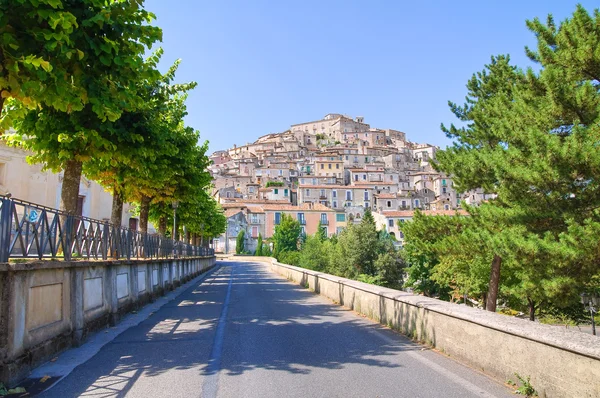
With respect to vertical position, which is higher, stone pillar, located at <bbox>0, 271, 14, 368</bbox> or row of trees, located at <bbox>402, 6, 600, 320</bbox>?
row of trees, located at <bbox>402, 6, 600, 320</bbox>

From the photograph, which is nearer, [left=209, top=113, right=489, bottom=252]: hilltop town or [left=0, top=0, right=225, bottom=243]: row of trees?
[left=0, top=0, right=225, bottom=243]: row of trees

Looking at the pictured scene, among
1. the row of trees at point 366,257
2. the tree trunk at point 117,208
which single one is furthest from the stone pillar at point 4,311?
the row of trees at point 366,257

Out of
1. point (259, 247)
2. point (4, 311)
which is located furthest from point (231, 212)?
point (4, 311)

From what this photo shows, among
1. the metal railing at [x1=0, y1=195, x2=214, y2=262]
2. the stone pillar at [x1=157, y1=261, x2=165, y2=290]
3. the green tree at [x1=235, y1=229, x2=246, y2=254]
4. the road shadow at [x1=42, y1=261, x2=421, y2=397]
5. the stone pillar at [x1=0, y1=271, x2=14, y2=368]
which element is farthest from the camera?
the green tree at [x1=235, y1=229, x2=246, y2=254]

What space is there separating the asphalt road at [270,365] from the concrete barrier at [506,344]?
24cm

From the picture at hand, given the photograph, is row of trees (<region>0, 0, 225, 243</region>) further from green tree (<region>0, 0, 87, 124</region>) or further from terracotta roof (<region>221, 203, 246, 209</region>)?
terracotta roof (<region>221, 203, 246, 209</region>)

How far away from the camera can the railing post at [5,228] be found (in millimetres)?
5792

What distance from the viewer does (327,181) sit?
11525 centimetres

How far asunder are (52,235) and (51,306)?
4.32ft

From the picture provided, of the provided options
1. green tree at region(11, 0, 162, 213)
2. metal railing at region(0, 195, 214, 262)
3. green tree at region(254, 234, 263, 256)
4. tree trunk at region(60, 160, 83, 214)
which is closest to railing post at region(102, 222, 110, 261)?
metal railing at region(0, 195, 214, 262)

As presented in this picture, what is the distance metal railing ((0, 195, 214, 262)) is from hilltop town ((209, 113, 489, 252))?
5363 cm

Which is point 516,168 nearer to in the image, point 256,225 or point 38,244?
point 38,244

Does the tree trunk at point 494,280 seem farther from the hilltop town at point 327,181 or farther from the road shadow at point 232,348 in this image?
the hilltop town at point 327,181

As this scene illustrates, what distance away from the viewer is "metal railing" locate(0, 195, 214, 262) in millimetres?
6102
